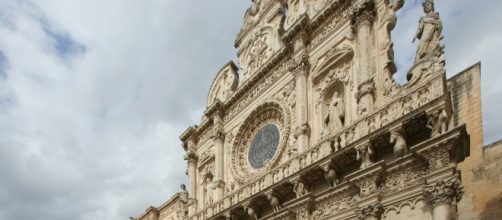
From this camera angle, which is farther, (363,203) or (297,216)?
(297,216)

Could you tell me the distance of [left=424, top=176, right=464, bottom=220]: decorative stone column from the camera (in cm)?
862

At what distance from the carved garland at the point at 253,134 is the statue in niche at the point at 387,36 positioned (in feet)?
11.8

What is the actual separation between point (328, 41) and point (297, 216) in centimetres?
464

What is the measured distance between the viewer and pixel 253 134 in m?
16.2

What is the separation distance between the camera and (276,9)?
16.8 meters

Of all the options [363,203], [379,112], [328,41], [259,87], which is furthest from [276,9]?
[363,203]

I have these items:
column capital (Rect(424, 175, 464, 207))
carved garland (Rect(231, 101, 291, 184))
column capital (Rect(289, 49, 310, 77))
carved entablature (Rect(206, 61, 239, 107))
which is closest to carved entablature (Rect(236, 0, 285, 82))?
carved entablature (Rect(206, 61, 239, 107))

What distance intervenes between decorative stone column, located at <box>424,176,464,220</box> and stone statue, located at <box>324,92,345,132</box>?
3.56 meters

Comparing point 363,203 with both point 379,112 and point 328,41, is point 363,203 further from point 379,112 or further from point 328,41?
point 328,41

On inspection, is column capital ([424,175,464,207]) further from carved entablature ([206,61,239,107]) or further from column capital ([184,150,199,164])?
column capital ([184,150,199,164])

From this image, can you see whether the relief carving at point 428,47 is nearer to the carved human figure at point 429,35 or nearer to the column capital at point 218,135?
the carved human figure at point 429,35

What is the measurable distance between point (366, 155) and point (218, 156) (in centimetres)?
735

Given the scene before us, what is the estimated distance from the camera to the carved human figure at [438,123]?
9109mm

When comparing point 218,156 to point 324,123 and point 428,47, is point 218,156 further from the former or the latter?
point 428,47
